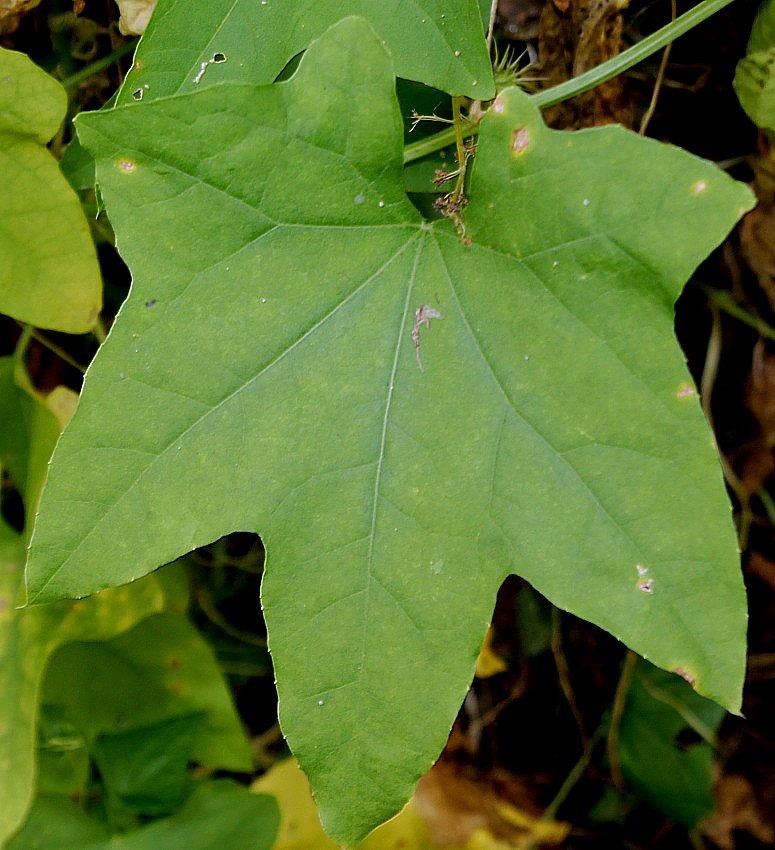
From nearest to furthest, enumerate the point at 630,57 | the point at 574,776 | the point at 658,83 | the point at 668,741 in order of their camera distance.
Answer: the point at 630,57 < the point at 658,83 < the point at 668,741 < the point at 574,776

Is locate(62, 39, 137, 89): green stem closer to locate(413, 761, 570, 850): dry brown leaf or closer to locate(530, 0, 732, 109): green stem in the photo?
locate(530, 0, 732, 109): green stem

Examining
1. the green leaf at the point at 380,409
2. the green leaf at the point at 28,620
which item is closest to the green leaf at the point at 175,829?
the green leaf at the point at 28,620

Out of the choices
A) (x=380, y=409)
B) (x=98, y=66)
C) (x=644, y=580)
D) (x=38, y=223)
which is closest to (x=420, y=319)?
(x=380, y=409)

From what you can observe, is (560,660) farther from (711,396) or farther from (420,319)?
(420,319)

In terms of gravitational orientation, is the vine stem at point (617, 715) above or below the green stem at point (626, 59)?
below

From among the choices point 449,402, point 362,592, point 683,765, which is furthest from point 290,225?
point 683,765

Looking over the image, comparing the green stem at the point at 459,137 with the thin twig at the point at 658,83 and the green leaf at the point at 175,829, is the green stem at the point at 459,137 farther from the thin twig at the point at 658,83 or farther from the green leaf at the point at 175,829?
the green leaf at the point at 175,829

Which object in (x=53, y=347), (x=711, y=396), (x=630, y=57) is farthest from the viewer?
(x=711, y=396)

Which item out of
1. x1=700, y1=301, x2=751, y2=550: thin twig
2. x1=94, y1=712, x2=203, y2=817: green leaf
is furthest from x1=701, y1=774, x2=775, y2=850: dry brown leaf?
x1=94, y1=712, x2=203, y2=817: green leaf
